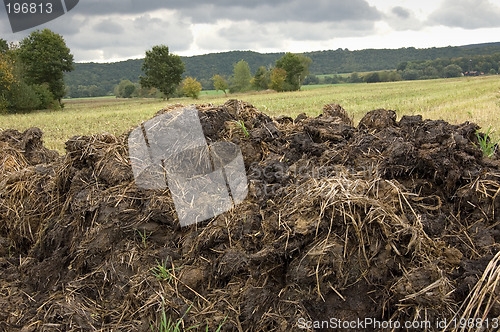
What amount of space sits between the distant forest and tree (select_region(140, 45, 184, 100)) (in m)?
33.9

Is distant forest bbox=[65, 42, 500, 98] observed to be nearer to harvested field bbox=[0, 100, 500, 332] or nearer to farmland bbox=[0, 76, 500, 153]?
farmland bbox=[0, 76, 500, 153]

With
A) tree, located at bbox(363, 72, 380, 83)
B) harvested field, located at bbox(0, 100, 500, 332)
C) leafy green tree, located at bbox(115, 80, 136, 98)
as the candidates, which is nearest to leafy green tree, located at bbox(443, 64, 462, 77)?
tree, located at bbox(363, 72, 380, 83)

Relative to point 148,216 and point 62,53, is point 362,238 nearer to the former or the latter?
point 148,216

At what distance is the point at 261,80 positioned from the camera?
68562 mm

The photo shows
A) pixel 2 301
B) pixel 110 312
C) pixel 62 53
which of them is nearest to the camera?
pixel 110 312

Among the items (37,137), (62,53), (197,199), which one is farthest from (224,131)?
(62,53)

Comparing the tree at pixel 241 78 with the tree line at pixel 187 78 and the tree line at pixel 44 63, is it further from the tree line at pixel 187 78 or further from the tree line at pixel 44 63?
the tree line at pixel 44 63

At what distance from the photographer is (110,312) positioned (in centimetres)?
268

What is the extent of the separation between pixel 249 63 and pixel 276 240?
400ft

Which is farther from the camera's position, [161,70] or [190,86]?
[190,86]

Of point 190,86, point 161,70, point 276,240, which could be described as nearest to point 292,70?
point 190,86

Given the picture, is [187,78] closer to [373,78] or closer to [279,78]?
[279,78]

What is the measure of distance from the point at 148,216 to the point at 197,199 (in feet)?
1.34

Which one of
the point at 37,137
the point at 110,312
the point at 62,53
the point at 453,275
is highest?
the point at 62,53
